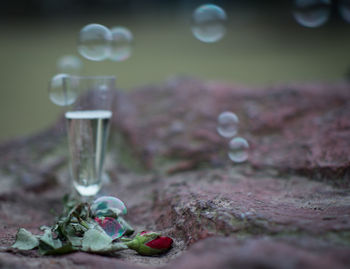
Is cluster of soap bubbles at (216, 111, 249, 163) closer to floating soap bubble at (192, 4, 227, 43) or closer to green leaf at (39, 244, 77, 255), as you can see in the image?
floating soap bubble at (192, 4, 227, 43)

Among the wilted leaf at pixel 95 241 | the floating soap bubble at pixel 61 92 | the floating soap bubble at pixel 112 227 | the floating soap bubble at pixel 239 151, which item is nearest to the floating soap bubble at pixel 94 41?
the floating soap bubble at pixel 61 92

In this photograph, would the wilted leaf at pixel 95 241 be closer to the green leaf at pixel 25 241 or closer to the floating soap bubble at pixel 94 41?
the green leaf at pixel 25 241

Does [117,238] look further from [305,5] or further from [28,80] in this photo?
[28,80]

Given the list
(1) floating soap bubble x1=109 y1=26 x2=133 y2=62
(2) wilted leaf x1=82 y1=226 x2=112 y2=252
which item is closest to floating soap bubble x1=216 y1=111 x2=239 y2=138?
(1) floating soap bubble x1=109 y1=26 x2=133 y2=62

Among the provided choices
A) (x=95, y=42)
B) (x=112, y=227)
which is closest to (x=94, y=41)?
(x=95, y=42)

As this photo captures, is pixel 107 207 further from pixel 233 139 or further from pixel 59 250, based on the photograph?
pixel 233 139
